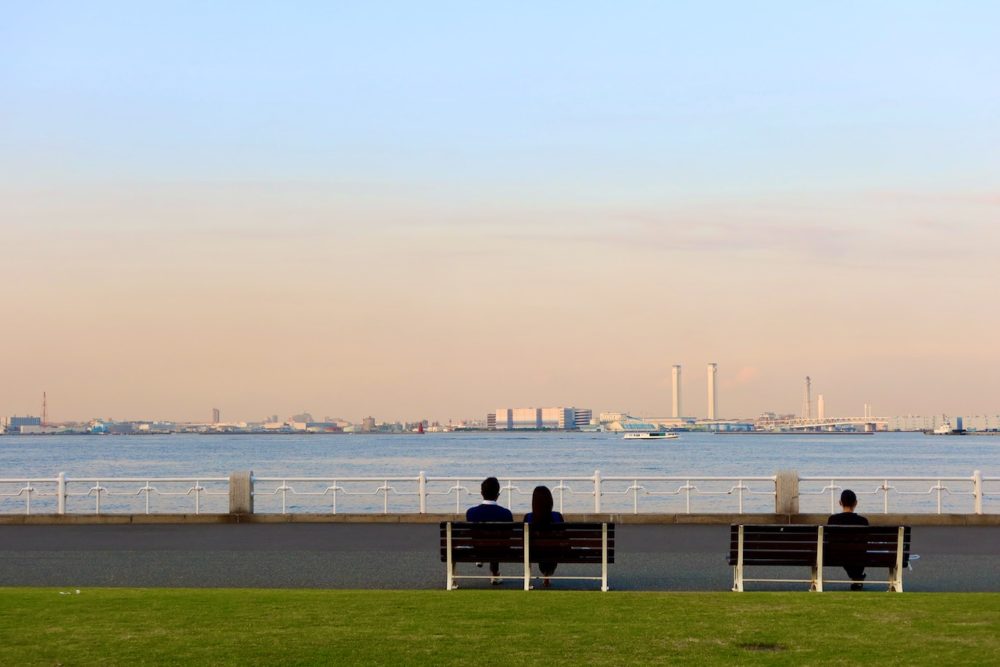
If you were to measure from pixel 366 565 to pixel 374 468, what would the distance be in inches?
3699

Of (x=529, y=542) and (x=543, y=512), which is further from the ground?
(x=543, y=512)

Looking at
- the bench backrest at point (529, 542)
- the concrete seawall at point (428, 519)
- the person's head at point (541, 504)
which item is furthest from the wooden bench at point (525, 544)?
the concrete seawall at point (428, 519)

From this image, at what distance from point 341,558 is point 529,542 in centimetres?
458

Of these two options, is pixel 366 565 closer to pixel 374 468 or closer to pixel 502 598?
pixel 502 598

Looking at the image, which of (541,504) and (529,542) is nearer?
(529,542)

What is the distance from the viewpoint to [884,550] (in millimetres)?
14852

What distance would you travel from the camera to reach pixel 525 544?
14.9 metres

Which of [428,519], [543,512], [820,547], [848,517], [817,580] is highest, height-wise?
[543,512]

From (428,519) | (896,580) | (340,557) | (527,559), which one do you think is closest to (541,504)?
(527,559)

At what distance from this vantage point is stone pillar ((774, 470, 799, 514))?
82.5 ft

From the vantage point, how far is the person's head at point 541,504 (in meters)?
15.4

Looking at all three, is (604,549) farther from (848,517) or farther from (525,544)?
(848,517)

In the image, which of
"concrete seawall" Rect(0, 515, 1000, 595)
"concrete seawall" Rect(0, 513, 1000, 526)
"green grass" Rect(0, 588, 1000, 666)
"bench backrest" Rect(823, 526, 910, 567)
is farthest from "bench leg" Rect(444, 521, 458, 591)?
"concrete seawall" Rect(0, 513, 1000, 526)

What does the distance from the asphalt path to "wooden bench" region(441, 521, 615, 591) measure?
69 cm
